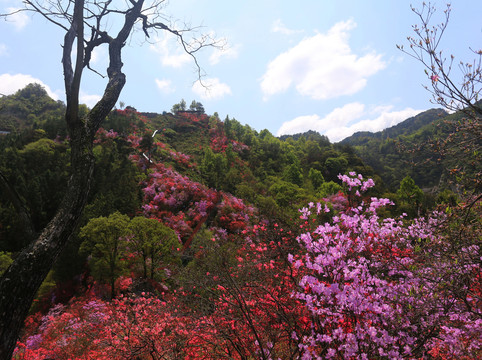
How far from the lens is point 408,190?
34500mm

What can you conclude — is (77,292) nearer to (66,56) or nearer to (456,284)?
(66,56)

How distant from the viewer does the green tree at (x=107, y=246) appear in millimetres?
14648

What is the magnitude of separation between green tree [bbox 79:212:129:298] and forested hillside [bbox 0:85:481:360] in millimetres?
89

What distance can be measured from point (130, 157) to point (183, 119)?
44085mm

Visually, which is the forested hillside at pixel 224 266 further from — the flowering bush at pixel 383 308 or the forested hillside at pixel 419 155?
the forested hillside at pixel 419 155

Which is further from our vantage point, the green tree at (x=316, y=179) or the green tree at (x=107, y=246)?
the green tree at (x=316, y=179)

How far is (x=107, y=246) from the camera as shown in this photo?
14.7m

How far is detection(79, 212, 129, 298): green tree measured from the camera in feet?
48.1

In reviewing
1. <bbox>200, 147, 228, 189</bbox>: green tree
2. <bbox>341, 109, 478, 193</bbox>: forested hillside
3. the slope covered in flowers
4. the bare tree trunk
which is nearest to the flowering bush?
the slope covered in flowers

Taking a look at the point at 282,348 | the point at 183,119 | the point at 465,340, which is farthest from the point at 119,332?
the point at 183,119

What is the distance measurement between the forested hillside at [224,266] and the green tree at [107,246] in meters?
0.09

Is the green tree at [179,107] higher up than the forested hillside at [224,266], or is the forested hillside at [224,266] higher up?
the green tree at [179,107]

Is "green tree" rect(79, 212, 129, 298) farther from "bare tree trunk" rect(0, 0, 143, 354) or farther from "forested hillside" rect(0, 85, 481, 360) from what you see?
"bare tree trunk" rect(0, 0, 143, 354)

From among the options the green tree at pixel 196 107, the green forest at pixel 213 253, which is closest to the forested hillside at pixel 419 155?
the green forest at pixel 213 253
